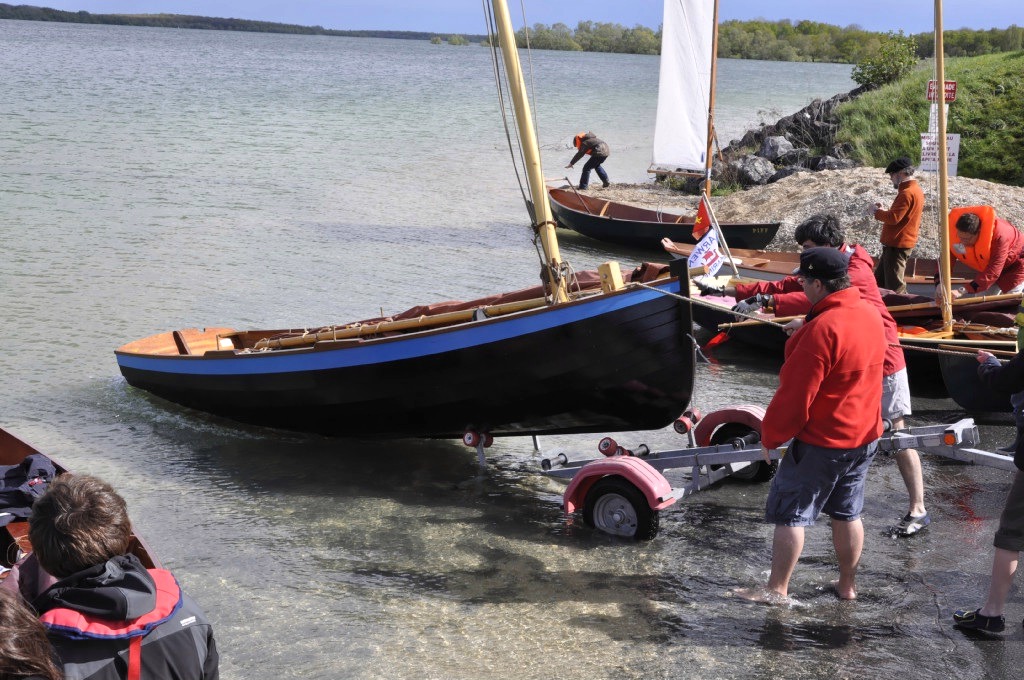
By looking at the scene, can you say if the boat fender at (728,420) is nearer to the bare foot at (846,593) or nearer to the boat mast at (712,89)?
the bare foot at (846,593)

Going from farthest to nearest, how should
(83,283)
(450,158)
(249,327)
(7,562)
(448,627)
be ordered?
(450,158) → (83,283) → (249,327) → (448,627) → (7,562)

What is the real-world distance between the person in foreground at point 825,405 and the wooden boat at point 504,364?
1.89m

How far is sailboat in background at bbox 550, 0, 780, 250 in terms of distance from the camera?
17.1 m

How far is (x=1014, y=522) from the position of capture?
4.91m

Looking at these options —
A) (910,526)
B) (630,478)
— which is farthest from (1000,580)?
(630,478)

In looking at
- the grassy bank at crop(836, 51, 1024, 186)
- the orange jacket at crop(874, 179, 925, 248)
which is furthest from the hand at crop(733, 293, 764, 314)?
the grassy bank at crop(836, 51, 1024, 186)

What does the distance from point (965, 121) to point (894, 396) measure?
20.5 metres

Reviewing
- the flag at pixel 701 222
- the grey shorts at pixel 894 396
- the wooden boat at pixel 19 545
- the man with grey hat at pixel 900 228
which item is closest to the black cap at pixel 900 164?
the man with grey hat at pixel 900 228

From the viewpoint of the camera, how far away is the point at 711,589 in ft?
19.3

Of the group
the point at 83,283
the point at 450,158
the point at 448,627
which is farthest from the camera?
the point at 450,158

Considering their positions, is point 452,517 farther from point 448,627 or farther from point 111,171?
point 111,171

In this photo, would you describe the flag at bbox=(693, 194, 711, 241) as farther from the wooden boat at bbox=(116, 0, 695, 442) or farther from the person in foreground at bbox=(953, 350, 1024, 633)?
the person in foreground at bbox=(953, 350, 1024, 633)

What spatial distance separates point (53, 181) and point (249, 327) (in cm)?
1501

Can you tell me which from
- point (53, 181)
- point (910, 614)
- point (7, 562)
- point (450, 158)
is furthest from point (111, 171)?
point (910, 614)
